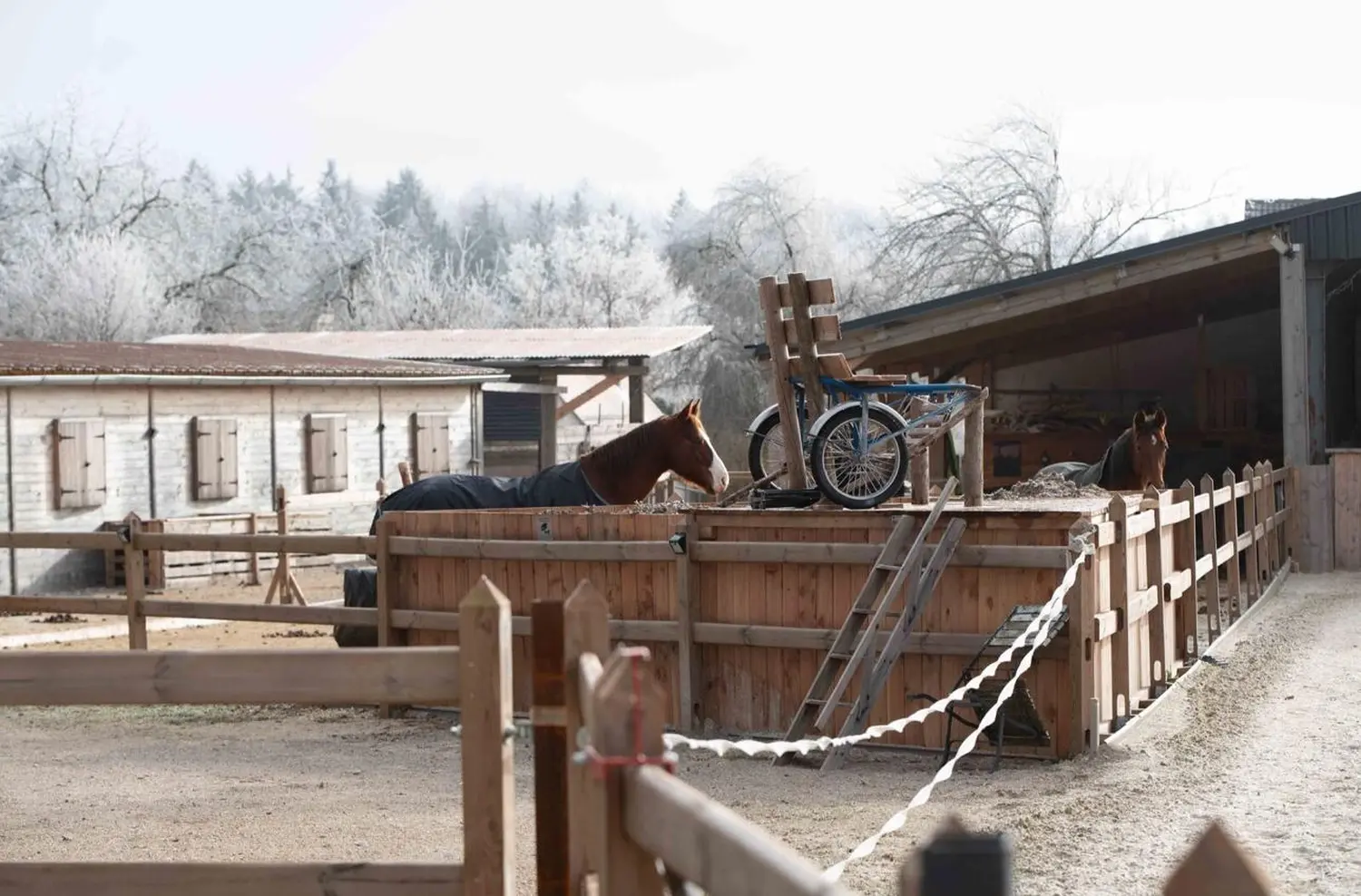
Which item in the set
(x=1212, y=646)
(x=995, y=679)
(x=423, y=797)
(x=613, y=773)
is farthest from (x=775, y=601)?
(x=613, y=773)

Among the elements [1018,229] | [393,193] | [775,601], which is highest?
[393,193]

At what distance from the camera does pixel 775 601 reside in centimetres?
942

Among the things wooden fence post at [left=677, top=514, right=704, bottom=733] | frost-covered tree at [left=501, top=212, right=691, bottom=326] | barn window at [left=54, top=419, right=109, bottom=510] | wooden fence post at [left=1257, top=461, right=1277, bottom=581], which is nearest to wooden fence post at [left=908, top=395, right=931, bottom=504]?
wooden fence post at [left=677, top=514, right=704, bottom=733]

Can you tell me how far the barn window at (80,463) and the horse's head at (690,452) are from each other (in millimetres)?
11940

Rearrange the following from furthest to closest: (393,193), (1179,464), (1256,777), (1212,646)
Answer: (393,193), (1179,464), (1212,646), (1256,777)

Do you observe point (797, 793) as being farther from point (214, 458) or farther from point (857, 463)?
point (214, 458)

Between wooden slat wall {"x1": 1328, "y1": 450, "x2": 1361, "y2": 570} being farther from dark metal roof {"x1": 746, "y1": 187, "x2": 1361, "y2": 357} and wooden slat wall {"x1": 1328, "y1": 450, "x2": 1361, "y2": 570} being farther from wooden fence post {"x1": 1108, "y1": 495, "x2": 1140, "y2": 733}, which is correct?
wooden fence post {"x1": 1108, "y1": 495, "x2": 1140, "y2": 733}

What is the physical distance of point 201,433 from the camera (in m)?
23.7

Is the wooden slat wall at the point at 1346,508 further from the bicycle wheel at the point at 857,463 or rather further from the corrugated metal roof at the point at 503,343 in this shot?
the corrugated metal roof at the point at 503,343

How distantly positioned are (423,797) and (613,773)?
211 inches

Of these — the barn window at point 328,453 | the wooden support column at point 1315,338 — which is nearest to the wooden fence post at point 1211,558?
the wooden support column at point 1315,338

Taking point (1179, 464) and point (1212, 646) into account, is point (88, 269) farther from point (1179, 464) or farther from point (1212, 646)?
point (1212, 646)

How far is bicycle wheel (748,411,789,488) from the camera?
425 inches

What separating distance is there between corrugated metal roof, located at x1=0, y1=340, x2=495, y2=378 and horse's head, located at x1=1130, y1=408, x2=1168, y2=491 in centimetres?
1413
